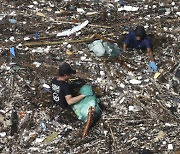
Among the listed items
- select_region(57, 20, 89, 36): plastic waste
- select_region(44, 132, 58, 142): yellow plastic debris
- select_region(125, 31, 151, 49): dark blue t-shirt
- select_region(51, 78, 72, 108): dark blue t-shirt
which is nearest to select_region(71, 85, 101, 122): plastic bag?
select_region(51, 78, 72, 108): dark blue t-shirt

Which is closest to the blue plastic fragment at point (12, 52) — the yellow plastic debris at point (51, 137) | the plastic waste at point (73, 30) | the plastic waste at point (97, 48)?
the plastic waste at point (73, 30)

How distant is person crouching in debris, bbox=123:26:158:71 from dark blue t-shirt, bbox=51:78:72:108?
81.5 inches

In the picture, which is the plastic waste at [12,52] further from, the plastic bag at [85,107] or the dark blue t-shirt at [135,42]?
the dark blue t-shirt at [135,42]

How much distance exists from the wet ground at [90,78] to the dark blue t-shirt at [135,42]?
0.16m

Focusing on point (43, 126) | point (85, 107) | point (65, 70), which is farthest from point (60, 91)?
point (43, 126)

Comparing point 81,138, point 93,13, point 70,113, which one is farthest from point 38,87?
point 93,13

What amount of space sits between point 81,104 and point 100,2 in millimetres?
3883

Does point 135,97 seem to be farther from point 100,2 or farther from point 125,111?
point 100,2

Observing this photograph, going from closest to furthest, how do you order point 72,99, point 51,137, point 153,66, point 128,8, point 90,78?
point 51,137 < point 72,99 < point 90,78 < point 153,66 < point 128,8

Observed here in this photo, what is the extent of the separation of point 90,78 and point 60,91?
3.60 feet

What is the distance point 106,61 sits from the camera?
8.12m

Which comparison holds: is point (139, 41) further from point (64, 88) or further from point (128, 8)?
point (64, 88)

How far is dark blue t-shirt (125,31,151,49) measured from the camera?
27.0ft

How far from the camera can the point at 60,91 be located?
22.4 ft
